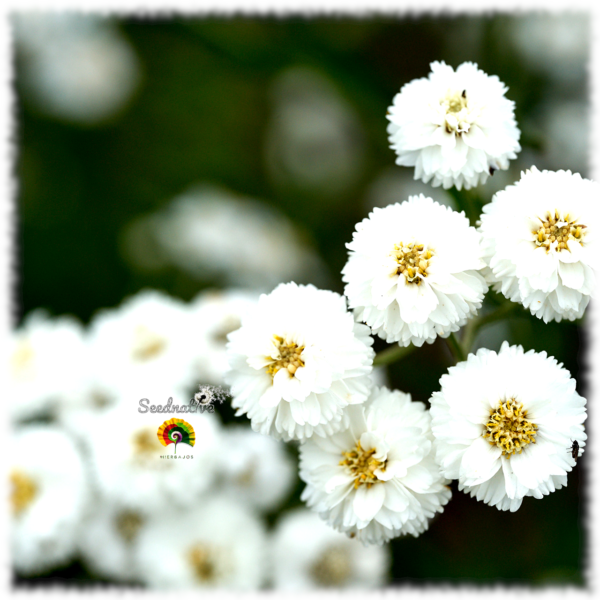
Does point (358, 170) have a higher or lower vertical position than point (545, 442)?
higher

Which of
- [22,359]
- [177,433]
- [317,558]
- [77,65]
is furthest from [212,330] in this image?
[77,65]

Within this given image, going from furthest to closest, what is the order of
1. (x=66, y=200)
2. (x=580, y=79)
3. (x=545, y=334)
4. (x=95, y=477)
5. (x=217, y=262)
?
(x=66, y=200) < (x=217, y=262) < (x=580, y=79) < (x=545, y=334) < (x=95, y=477)

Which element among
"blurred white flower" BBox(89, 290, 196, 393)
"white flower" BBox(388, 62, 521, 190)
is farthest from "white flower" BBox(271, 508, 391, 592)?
"white flower" BBox(388, 62, 521, 190)

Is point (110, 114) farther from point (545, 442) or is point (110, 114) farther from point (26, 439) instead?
point (545, 442)

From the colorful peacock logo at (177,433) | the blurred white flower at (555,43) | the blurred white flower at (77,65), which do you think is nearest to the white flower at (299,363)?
the colorful peacock logo at (177,433)

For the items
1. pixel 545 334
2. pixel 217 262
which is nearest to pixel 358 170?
pixel 217 262

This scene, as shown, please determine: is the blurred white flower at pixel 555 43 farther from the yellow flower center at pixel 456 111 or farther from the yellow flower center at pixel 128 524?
the yellow flower center at pixel 128 524
